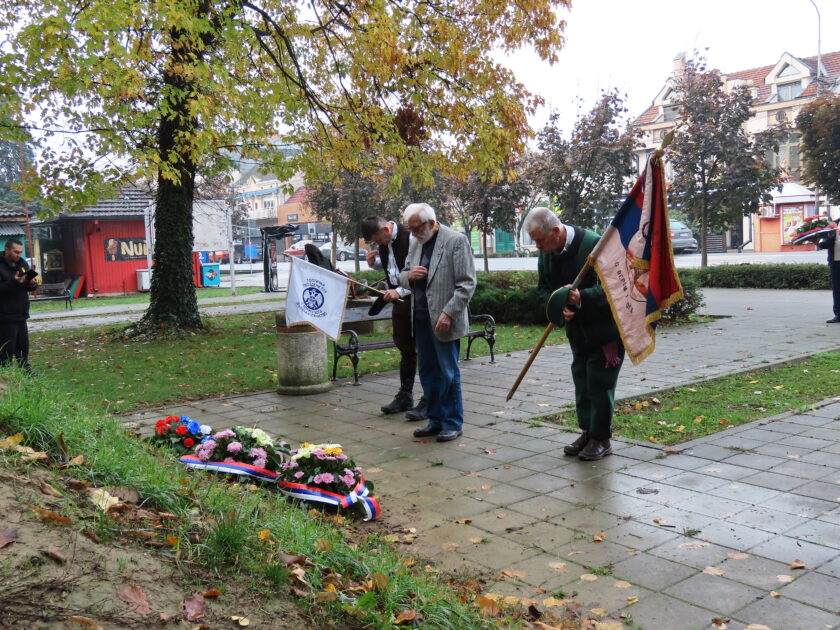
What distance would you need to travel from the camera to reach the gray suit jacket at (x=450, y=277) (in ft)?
21.1

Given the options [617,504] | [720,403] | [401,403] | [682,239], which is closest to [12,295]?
[401,403]

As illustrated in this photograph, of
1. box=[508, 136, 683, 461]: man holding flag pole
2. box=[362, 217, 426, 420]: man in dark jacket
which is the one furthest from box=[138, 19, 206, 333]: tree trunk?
box=[508, 136, 683, 461]: man holding flag pole

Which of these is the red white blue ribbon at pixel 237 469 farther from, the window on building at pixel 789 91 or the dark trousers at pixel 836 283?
the window on building at pixel 789 91

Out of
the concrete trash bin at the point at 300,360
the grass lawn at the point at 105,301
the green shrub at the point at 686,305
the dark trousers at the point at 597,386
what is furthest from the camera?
the grass lawn at the point at 105,301

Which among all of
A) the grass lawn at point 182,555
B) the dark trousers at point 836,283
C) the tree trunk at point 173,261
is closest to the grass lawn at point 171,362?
the tree trunk at point 173,261

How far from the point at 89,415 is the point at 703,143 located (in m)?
20.4

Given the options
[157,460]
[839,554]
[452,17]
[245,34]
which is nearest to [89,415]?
[157,460]

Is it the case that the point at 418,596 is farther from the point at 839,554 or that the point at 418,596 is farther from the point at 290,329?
the point at 290,329

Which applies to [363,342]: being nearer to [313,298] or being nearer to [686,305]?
[313,298]

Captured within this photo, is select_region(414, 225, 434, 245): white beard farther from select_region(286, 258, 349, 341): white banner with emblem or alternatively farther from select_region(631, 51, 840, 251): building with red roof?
select_region(631, 51, 840, 251): building with red roof

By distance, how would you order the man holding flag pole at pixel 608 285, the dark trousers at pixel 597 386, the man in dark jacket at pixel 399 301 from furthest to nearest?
the man in dark jacket at pixel 399 301, the dark trousers at pixel 597 386, the man holding flag pole at pixel 608 285

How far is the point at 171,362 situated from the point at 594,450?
7.50 metres

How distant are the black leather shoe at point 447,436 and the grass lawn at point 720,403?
106 centimetres

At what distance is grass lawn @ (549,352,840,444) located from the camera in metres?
6.57
